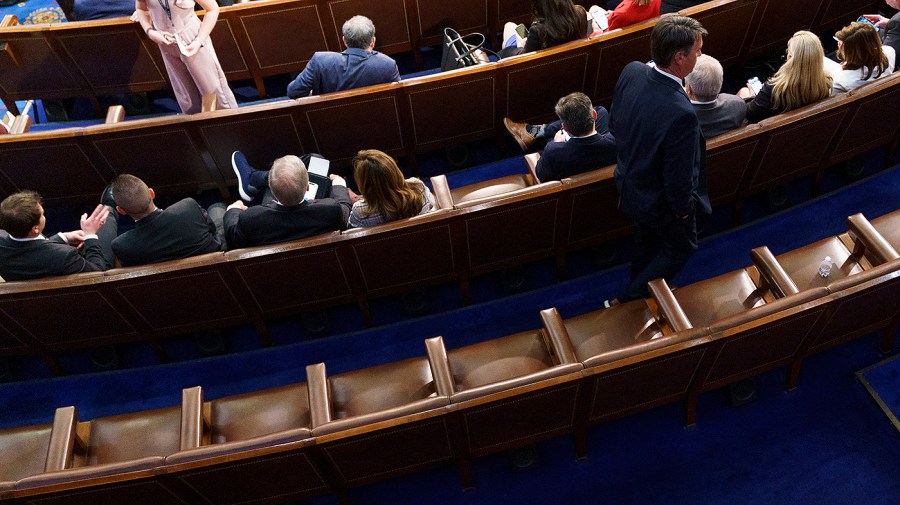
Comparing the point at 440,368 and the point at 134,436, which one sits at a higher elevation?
the point at 134,436

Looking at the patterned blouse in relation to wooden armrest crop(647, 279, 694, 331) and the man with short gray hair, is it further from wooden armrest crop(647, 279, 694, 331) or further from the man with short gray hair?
the man with short gray hair

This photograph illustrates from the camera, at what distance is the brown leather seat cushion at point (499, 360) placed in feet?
7.14

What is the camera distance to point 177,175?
9.55 ft

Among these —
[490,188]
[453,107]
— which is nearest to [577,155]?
[490,188]

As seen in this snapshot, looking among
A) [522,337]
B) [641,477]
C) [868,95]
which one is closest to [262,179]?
[522,337]

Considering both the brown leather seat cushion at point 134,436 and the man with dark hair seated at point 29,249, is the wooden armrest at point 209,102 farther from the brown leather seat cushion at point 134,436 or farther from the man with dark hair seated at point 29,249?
the brown leather seat cushion at point 134,436

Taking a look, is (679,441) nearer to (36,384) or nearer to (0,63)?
(36,384)

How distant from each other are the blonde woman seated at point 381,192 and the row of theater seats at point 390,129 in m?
0.57

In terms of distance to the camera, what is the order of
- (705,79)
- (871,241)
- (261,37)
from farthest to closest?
Result: (261,37)
(705,79)
(871,241)

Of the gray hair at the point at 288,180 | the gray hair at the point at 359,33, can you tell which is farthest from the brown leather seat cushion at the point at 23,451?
the gray hair at the point at 359,33

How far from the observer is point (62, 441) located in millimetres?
2016

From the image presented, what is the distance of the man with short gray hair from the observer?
2.30 meters

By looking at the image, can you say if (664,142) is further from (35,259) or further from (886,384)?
(35,259)

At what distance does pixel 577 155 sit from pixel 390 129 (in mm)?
898
